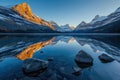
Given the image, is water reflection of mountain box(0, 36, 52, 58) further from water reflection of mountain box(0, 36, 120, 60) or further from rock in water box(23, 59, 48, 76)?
rock in water box(23, 59, 48, 76)

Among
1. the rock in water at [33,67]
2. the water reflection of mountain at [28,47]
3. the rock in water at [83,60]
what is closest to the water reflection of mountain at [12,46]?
the water reflection of mountain at [28,47]

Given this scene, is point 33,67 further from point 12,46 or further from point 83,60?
point 12,46

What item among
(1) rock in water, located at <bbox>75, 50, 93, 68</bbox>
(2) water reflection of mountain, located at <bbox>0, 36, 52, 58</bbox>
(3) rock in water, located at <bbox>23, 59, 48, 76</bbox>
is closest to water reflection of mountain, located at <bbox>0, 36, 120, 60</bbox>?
(2) water reflection of mountain, located at <bbox>0, 36, 52, 58</bbox>

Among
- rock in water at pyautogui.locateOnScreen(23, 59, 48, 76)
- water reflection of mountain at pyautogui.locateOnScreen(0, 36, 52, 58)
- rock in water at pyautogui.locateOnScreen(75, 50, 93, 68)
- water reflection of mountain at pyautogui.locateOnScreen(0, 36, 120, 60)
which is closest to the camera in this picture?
rock in water at pyautogui.locateOnScreen(23, 59, 48, 76)

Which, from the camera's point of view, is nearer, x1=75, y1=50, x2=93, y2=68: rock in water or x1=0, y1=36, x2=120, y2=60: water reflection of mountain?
x1=75, y1=50, x2=93, y2=68: rock in water

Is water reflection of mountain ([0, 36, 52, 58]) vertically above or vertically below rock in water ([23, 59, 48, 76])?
below

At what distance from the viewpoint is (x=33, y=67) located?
20.9 metres

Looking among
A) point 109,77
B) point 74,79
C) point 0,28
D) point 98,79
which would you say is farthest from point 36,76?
point 0,28

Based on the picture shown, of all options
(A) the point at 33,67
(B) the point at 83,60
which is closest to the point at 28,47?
(B) the point at 83,60

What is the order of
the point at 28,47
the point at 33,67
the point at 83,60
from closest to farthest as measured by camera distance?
the point at 33,67 → the point at 83,60 → the point at 28,47

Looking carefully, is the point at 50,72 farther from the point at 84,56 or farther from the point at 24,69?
the point at 84,56

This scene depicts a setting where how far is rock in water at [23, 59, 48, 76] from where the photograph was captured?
20.3m

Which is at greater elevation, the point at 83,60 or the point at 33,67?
the point at 33,67

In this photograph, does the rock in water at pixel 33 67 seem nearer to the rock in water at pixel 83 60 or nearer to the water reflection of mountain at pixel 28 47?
the rock in water at pixel 83 60
